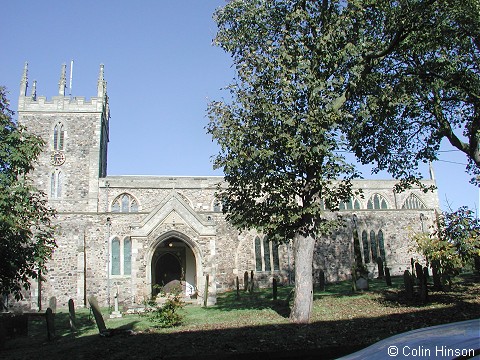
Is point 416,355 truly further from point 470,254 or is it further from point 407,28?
point 407,28

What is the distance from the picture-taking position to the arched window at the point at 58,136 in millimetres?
34281

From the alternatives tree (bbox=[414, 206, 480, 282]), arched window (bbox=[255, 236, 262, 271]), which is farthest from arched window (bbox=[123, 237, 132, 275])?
tree (bbox=[414, 206, 480, 282])

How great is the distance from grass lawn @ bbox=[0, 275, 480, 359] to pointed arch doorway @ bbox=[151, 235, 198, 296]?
10.2 m

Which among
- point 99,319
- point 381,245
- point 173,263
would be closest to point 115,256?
point 173,263

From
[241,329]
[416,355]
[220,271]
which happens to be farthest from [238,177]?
[220,271]

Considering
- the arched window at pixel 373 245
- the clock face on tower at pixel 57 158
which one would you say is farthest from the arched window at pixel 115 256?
the arched window at pixel 373 245

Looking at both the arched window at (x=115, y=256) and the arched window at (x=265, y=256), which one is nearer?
the arched window at (x=115, y=256)

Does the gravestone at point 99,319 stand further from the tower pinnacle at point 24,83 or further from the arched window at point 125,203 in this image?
the tower pinnacle at point 24,83

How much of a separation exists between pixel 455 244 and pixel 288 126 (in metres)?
5.99

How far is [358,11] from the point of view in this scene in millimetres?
12797

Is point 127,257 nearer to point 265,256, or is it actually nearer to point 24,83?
point 265,256

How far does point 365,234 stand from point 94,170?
2073 centimetres

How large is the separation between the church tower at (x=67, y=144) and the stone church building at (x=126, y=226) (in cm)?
7

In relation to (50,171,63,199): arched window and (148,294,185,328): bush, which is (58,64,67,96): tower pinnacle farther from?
(148,294,185,328): bush
